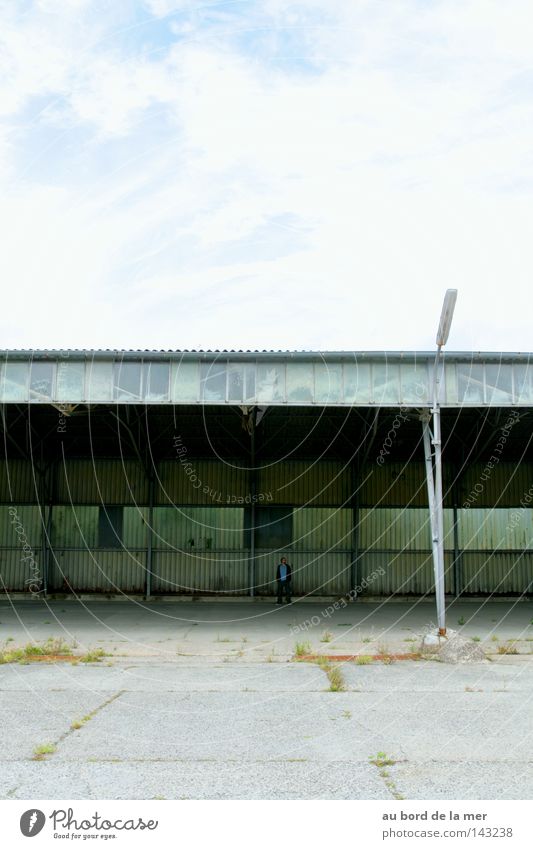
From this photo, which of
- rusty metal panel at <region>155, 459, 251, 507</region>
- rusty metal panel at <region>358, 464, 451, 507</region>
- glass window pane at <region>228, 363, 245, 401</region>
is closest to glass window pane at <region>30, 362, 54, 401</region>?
glass window pane at <region>228, 363, 245, 401</region>

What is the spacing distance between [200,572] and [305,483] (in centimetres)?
523

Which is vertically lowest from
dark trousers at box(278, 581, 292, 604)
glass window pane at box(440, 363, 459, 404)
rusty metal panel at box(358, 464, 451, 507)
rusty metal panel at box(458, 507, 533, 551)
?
dark trousers at box(278, 581, 292, 604)

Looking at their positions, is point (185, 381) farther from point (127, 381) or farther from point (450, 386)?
point (450, 386)

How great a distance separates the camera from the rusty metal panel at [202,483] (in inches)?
1140

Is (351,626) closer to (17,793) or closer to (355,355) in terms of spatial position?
(355,355)

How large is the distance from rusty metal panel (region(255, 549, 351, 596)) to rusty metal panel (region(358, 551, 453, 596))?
2.35 ft

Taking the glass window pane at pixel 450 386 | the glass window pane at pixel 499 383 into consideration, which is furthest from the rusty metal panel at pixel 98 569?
the glass window pane at pixel 499 383

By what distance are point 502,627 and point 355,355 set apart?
8613 mm

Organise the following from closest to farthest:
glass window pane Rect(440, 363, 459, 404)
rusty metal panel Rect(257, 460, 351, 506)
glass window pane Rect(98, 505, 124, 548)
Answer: glass window pane Rect(440, 363, 459, 404)
glass window pane Rect(98, 505, 124, 548)
rusty metal panel Rect(257, 460, 351, 506)

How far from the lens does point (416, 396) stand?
61.0 feet

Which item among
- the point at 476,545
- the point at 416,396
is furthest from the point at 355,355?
the point at 476,545

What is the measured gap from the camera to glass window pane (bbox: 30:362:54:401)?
19.0 meters

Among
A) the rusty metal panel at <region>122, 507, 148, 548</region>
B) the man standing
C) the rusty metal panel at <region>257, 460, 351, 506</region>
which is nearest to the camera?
the man standing

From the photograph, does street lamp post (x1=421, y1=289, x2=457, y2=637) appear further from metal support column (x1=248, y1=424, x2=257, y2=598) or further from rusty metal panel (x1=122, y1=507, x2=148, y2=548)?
rusty metal panel (x1=122, y1=507, x2=148, y2=548)
